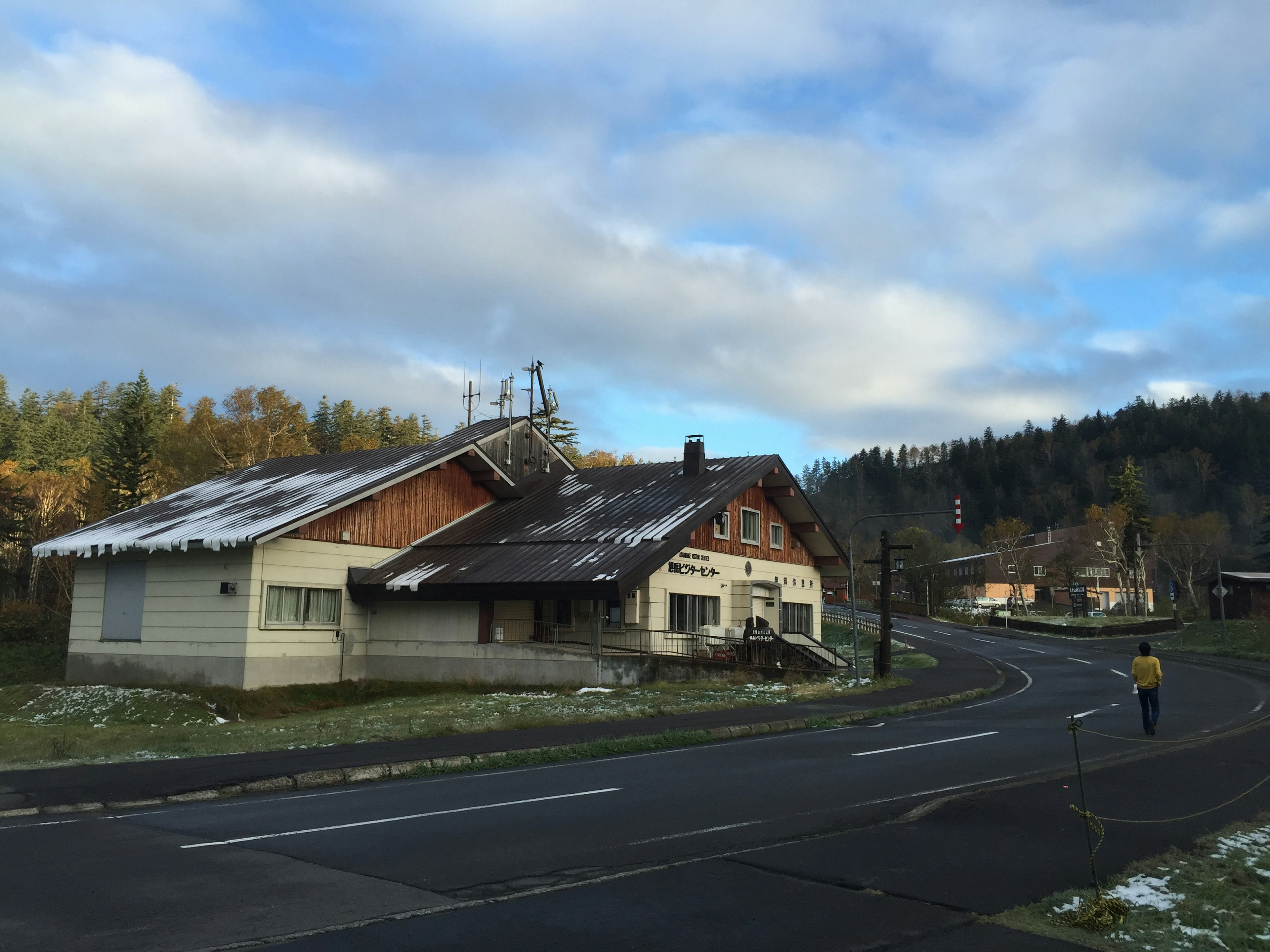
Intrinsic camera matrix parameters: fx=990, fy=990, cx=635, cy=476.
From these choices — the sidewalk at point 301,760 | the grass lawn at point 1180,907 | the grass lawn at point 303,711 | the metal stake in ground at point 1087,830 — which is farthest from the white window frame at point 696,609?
the grass lawn at point 1180,907

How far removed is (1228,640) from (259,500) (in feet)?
154

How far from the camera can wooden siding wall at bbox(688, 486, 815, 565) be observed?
32.8m

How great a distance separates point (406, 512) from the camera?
32.0 meters

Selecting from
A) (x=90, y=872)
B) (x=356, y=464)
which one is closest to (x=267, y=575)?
(x=356, y=464)

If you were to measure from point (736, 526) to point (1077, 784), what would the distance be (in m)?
23.7

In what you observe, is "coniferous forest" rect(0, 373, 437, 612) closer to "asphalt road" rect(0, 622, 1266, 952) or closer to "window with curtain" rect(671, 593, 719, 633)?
"window with curtain" rect(671, 593, 719, 633)

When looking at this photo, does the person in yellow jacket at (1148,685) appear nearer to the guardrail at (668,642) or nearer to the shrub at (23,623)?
the guardrail at (668,642)

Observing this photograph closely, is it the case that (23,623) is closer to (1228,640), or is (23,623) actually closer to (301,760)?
(301,760)

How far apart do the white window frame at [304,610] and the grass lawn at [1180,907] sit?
77.6ft

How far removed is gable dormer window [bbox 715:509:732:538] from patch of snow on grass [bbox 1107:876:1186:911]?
84.8 ft

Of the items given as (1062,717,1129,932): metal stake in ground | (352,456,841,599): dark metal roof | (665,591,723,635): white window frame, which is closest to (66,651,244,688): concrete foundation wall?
(352,456,841,599): dark metal roof

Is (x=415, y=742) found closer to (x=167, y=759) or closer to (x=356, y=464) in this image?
(x=167, y=759)

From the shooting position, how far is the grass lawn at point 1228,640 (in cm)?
4472

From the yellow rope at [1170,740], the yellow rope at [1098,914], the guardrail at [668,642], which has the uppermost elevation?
→ the guardrail at [668,642]
